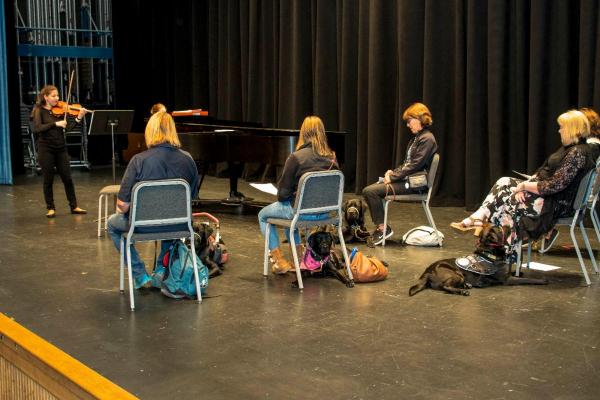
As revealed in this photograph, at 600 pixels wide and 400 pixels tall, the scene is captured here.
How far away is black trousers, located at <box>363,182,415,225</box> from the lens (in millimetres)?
7059

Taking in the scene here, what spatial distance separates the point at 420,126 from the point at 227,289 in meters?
2.36

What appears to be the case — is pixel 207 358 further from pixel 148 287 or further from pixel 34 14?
pixel 34 14

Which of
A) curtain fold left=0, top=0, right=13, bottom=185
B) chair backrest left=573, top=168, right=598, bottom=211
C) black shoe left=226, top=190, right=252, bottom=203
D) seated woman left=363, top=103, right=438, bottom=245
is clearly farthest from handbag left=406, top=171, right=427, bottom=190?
curtain fold left=0, top=0, right=13, bottom=185

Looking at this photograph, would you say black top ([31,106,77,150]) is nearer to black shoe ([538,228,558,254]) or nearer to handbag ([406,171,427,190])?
handbag ([406,171,427,190])

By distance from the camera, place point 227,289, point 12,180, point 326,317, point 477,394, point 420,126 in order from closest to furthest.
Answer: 1. point 477,394
2. point 326,317
3. point 227,289
4. point 420,126
5. point 12,180

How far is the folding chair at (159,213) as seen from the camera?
514 centimetres

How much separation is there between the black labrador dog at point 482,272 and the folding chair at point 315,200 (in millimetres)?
565

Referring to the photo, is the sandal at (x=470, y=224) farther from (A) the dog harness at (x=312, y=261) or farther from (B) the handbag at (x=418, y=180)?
(A) the dog harness at (x=312, y=261)

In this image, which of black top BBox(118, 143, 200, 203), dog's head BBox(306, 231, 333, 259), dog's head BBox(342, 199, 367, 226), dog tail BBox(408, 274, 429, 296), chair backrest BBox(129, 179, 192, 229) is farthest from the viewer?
dog's head BBox(342, 199, 367, 226)

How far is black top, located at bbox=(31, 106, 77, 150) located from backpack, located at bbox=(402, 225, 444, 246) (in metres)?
3.64

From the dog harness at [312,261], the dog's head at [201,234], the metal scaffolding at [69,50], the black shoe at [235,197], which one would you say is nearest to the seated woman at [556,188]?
the dog harness at [312,261]

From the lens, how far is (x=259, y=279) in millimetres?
5980

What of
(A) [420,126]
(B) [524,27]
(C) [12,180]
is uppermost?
(B) [524,27]

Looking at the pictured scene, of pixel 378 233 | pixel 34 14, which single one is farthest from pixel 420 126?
pixel 34 14
